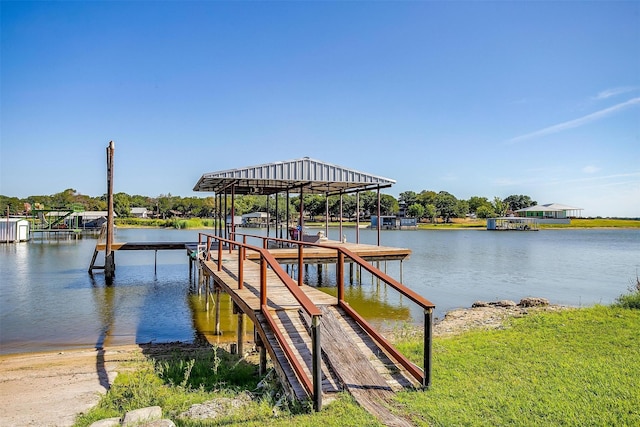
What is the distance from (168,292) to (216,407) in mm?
14571

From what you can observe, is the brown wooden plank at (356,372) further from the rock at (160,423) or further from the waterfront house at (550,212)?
the waterfront house at (550,212)

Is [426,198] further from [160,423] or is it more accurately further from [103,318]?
[160,423]

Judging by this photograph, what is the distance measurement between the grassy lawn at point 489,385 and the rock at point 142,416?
147mm

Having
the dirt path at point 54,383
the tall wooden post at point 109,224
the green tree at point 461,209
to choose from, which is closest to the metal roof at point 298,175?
the tall wooden post at point 109,224

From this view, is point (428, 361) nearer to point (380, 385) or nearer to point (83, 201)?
point (380, 385)

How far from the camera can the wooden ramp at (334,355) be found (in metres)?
4.98

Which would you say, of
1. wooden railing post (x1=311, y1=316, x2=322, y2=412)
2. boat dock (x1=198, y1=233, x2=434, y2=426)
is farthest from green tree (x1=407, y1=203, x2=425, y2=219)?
wooden railing post (x1=311, y1=316, x2=322, y2=412)

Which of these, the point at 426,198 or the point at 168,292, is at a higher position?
the point at 426,198

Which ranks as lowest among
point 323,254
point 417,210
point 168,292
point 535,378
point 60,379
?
point 168,292

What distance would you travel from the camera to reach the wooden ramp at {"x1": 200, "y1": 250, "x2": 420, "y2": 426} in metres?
4.98

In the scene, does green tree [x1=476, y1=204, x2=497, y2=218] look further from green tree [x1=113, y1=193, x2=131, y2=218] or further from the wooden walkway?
the wooden walkway

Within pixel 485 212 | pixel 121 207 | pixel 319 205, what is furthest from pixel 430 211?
pixel 121 207

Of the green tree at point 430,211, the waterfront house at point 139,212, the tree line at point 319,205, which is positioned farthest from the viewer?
the waterfront house at point 139,212

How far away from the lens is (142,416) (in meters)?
5.16
